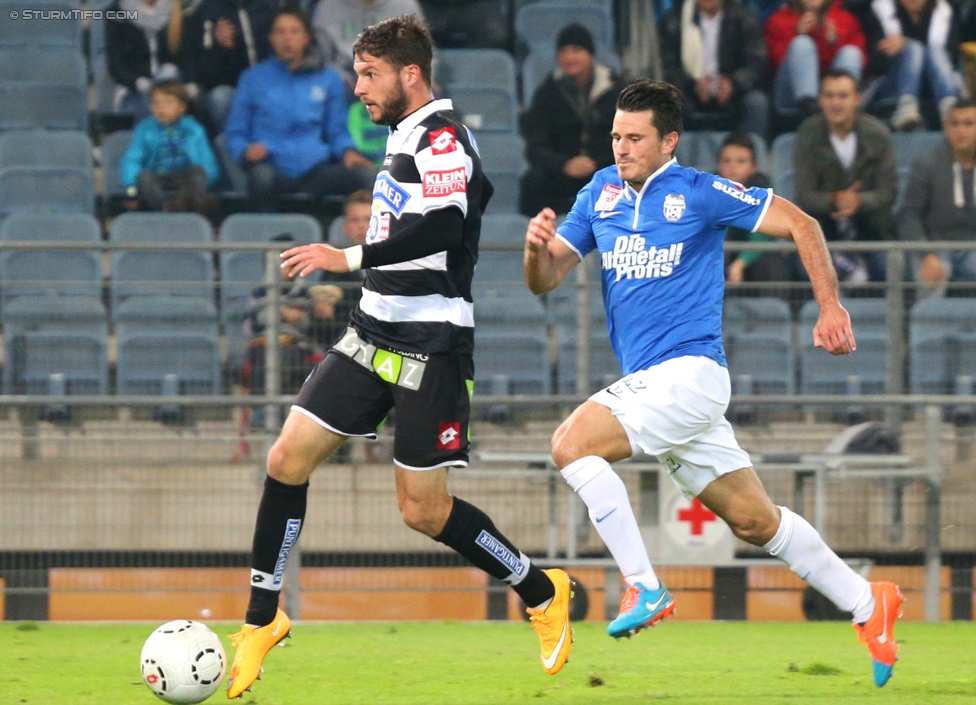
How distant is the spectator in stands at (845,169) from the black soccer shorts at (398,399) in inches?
206

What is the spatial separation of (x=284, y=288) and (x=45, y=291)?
130 centimetres

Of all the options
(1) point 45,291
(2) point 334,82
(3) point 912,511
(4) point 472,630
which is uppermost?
(2) point 334,82

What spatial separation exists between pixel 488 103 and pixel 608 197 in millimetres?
6236

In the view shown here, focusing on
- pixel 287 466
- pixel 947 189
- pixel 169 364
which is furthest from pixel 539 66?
pixel 287 466

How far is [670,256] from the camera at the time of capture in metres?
5.12

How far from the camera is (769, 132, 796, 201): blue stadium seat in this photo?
1051 cm

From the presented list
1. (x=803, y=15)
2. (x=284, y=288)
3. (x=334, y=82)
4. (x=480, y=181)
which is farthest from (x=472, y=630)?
(x=803, y=15)

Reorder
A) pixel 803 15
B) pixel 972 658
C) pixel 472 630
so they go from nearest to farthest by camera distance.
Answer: pixel 972 658, pixel 472 630, pixel 803 15

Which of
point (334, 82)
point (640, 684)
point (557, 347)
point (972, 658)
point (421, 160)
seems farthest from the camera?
point (334, 82)

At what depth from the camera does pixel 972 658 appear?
252 inches

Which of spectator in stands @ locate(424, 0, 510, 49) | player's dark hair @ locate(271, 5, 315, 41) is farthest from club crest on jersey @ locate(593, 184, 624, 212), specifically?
spectator in stands @ locate(424, 0, 510, 49)

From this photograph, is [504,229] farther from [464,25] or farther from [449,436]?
[449,436]

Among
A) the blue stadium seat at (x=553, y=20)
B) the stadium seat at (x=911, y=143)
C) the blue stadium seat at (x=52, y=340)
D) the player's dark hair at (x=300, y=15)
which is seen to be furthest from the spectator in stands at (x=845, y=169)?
the blue stadium seat at (x=52, y=340)

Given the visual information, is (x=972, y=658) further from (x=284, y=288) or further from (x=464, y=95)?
(x=464, y=95)
